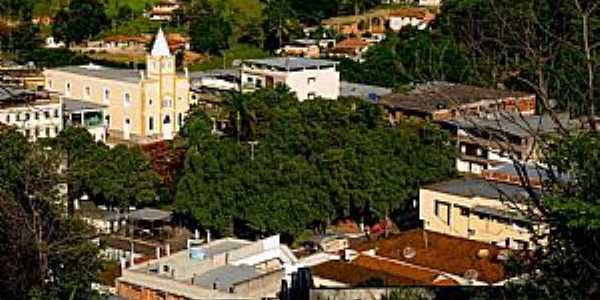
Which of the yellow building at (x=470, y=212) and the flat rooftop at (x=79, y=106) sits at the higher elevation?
the flat rooftop at (x=79, y=106)

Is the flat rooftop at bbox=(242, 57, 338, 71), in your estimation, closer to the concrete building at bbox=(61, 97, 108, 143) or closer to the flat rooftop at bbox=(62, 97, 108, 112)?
the flat rooftop at bbox=(62, 97, 108, 112)

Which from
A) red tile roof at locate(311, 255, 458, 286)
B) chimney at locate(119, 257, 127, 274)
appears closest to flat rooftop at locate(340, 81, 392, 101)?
chimney at locate(119, 257, 127, 274)

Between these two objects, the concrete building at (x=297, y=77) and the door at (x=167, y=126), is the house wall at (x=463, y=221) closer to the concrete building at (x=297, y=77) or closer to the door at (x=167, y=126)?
the concrete building at (x=297, y=77)

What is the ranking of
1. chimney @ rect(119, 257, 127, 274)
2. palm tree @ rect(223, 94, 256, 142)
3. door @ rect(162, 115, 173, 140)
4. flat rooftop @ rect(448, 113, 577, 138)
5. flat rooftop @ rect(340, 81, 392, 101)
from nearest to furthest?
flat rooftop @ rect(448, 113, 577, 138)
chimney @ rect(119, 257, 127, 274)
palm tree @ rect(223, 94, 256, 142)
door @ rect(162, 115, 173, 140)
flat rooftop @ rect(340, 81, 392, 101)

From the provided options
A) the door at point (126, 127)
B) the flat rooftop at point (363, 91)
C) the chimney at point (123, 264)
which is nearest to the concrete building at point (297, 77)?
the flat rooftop at point (363, 91)

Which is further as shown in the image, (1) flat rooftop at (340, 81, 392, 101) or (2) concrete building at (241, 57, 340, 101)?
(1) flat rooftop at (340, 81, 392, 101)

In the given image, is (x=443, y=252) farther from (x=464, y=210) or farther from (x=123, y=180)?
(x=123, y=180)

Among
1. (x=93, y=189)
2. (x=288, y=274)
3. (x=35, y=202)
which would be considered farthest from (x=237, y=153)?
(x=35, y=202)
